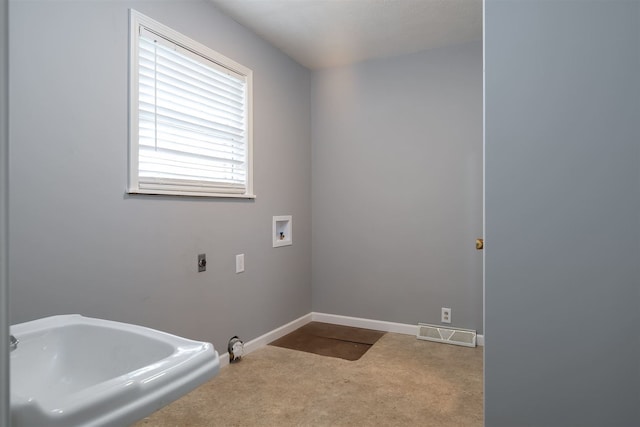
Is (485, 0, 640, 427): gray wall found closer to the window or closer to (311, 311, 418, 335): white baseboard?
the window

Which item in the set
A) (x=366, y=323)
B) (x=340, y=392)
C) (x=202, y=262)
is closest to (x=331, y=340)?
(x=366, y=323)

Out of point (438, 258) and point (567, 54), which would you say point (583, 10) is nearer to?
point (567, 54)

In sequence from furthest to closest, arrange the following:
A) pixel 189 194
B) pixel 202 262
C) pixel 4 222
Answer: pixel 202 262
pixel 189 194
pixel 4 222

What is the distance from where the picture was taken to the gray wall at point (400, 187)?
10.2 ft

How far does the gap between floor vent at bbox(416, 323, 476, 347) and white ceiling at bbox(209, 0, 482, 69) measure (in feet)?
Answer: 7.58

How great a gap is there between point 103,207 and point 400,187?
2290 millimetres

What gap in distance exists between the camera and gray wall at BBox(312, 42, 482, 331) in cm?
311

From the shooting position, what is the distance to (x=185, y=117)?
236 centimetres

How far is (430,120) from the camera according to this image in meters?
3.23

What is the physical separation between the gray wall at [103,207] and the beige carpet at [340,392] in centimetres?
39

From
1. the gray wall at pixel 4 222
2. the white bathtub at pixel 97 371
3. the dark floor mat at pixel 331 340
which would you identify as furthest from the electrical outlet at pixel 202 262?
the gray wall at pixel 4 222

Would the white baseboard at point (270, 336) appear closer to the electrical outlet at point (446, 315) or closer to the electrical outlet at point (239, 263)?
the electrical outlet at point (239, 263)

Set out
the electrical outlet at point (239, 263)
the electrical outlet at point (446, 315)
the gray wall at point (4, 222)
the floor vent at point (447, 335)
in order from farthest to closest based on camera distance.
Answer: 1. the electrical outlet at point (446, 315)
2. the floor vent at point (447, 335)
3. the electrical outlet at point (239, 263)
4. the gray wall at point (4, 222)

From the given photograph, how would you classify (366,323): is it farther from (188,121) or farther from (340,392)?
(188,121)
